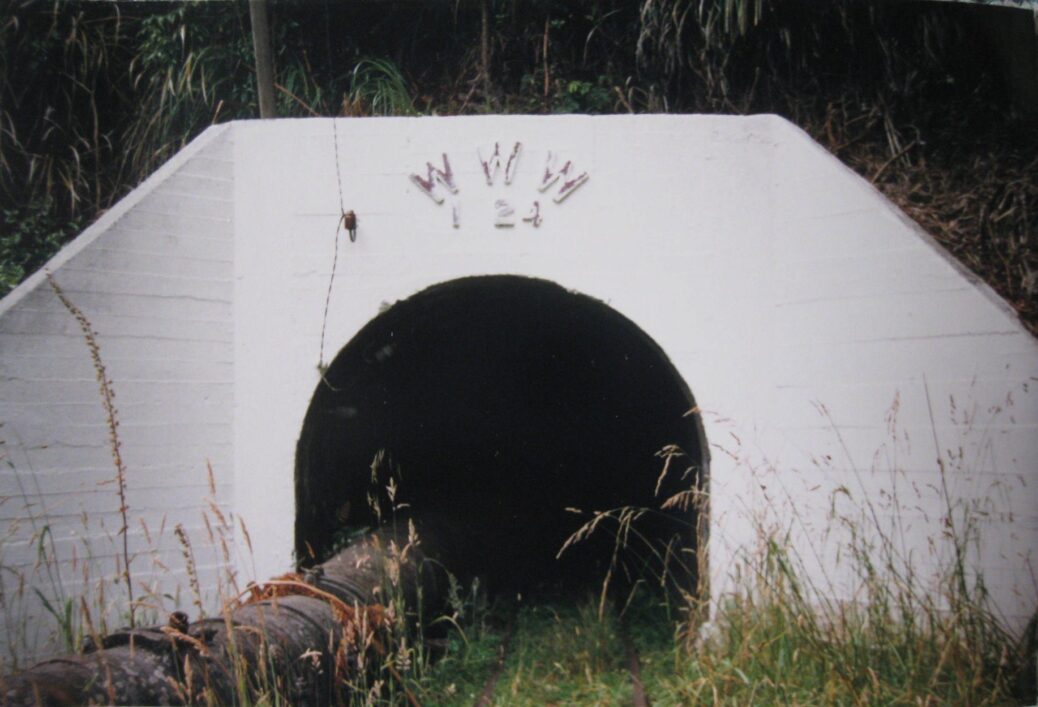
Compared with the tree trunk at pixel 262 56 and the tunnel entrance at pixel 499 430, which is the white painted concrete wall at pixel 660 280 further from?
the tree trunk at pixel 262 56

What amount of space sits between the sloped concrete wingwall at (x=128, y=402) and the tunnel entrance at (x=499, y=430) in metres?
0.60

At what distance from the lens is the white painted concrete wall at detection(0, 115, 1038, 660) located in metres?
3.98

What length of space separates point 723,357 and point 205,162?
120 inches

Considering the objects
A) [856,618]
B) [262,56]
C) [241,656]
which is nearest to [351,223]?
[262,56]

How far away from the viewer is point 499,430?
8.80 metres

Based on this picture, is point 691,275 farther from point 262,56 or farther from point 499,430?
point 499,430

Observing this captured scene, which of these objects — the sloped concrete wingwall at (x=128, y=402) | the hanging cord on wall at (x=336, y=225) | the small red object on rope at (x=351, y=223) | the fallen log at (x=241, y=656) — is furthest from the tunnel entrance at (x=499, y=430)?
the fallen log at (x=241, y=656)

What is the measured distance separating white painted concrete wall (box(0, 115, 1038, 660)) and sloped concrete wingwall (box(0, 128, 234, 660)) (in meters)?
0.03

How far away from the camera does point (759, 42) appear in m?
4.93

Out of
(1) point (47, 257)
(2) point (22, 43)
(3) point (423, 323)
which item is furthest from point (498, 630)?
(2) point (22, 43)

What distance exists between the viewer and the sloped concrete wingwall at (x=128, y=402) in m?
3.99

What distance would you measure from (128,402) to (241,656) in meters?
1.79

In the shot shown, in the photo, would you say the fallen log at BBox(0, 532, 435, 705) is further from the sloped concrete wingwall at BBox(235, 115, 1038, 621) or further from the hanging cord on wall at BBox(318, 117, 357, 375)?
the hanging cord on wall at BBox(318, 117, 357, 375)

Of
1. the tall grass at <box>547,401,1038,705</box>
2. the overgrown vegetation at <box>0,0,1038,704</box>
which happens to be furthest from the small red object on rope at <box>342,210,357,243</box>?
the tall grass at <box>547,401,1038,705</box>
